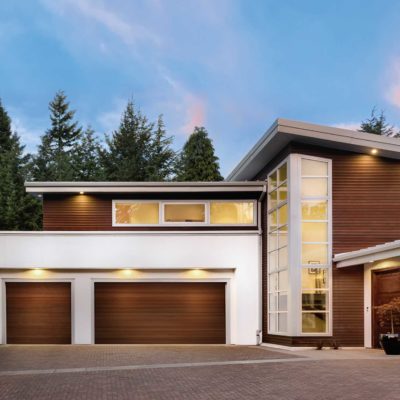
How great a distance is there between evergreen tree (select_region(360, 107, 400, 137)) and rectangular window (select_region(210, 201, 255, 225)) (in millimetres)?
29407

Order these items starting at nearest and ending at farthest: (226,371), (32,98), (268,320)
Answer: (226,371) < (268,320) < (32,98)

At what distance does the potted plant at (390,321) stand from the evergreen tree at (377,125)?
33504mm

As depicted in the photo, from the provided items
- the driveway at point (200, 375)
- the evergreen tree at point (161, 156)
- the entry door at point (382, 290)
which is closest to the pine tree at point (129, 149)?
the evergreen tree at point (161, 156)

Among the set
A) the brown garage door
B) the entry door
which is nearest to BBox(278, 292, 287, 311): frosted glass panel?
the entry door

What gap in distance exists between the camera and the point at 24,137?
176 ft

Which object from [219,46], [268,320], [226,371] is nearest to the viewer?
[226,371]

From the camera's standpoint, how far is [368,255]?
57.9 ft

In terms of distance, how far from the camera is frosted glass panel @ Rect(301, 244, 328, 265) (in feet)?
63.9

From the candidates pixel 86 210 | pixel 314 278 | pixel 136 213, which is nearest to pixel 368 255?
pixel 314 278

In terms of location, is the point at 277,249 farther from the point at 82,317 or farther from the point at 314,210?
the point at 82,317

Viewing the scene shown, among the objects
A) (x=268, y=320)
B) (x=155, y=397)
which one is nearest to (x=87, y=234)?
(x=268, y=320)

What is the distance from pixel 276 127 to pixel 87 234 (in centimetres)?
771

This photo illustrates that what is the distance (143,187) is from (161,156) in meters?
26.3

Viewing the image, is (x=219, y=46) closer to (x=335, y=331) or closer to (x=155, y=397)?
(x=335, y=331)
